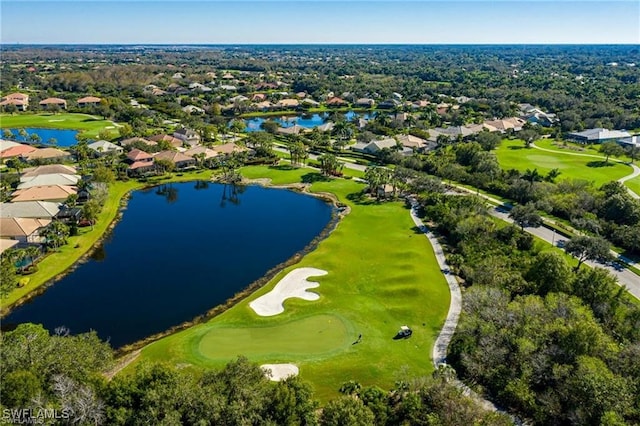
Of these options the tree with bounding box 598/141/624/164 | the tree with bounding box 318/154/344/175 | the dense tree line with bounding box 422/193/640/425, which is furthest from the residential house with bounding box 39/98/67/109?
the tree with bounding box 598/141/624/164

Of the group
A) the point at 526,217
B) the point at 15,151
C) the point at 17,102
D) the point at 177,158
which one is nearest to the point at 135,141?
the point at 177,158

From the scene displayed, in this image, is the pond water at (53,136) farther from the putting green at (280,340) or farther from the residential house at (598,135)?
the residential house at (598,135)

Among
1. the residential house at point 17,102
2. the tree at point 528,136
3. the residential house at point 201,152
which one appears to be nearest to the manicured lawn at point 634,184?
the tree at point 528,136

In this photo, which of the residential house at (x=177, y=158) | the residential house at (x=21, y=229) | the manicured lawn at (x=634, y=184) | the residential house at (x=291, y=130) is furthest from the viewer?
the residential house at (x=291, y=130)

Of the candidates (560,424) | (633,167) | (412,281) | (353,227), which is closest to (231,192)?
(353,227)

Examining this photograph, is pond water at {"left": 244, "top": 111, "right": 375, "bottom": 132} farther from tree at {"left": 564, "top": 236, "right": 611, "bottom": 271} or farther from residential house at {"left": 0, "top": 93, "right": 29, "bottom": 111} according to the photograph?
tree at {"left": 564, "top": 236, "right": 611, "bottom": 271}

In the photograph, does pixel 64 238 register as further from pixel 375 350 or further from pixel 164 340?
pixel 375 350

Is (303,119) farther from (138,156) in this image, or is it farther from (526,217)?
(526,217)
